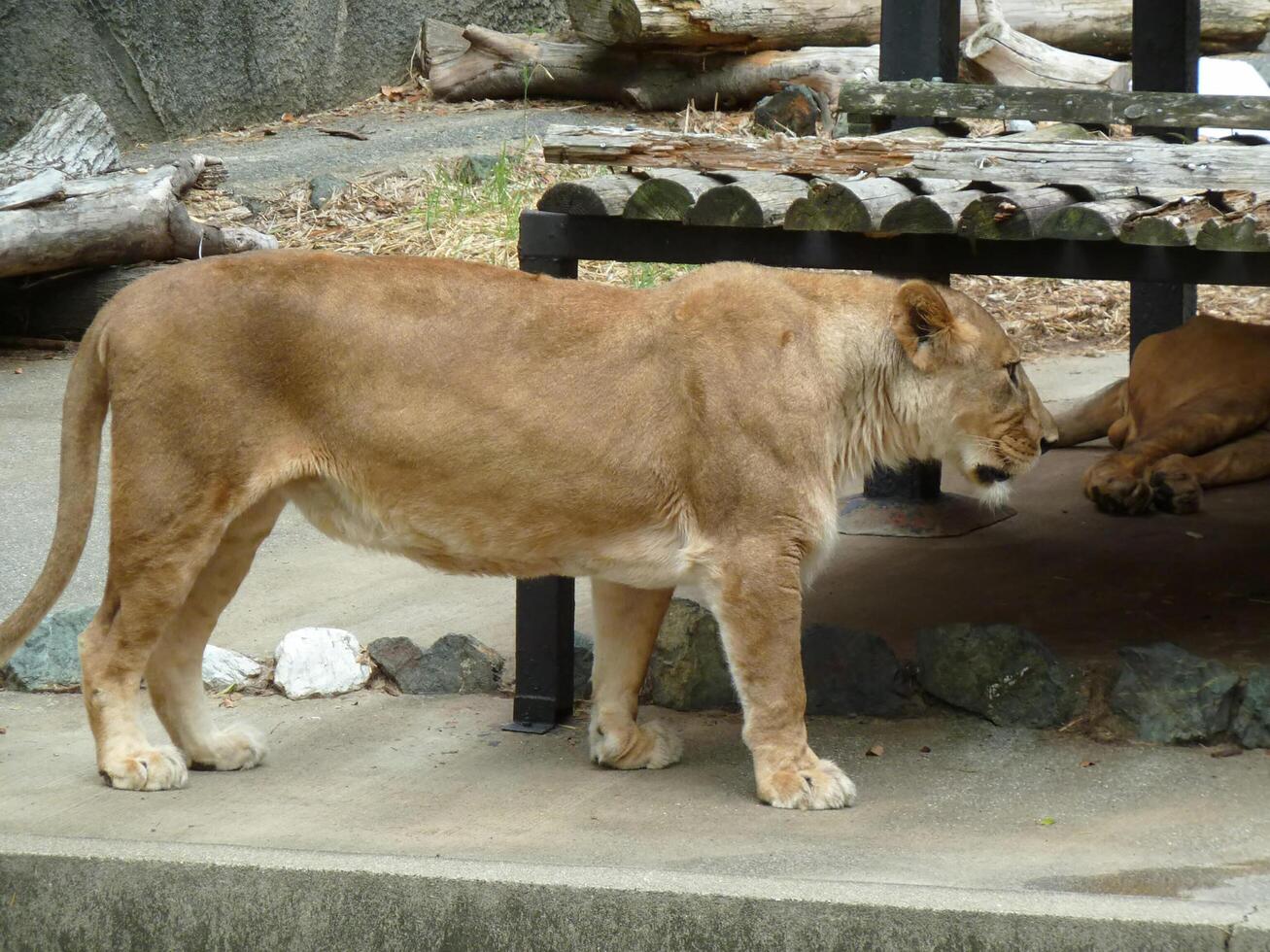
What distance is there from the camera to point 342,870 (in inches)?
145

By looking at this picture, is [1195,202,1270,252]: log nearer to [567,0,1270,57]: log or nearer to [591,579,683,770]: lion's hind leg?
[591,579,683,770]: lion's hind leg

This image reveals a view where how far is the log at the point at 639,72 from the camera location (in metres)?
13.0

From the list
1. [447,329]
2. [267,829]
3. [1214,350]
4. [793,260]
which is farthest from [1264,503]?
[267,829]

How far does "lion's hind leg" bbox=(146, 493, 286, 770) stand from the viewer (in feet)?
15.2

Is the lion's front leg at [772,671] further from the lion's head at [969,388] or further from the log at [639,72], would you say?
the log at [639,72]

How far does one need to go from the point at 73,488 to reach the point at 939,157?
2.75 m

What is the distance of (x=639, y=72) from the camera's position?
13445 mm

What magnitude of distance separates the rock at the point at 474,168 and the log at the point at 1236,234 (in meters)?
8.13

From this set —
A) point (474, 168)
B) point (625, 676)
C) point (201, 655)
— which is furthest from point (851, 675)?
point (474, 168)

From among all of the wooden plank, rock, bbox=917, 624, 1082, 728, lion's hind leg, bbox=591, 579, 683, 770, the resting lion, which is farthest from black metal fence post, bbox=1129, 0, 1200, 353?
lion's hind leg, bbox=591, 579, 683, 770

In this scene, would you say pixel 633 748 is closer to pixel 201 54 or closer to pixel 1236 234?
pixel 1236 234

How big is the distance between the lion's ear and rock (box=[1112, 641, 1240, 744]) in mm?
1237

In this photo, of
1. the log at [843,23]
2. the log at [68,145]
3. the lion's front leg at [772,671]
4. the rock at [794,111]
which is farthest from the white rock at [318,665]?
the log at [843,23]

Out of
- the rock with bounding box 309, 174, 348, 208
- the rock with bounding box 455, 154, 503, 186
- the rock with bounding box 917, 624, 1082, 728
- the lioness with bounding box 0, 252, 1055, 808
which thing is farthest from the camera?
the rock with bounding box 455, 154, 503, 186
